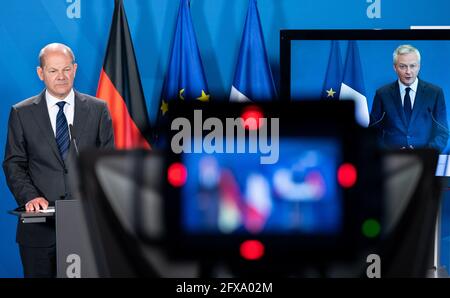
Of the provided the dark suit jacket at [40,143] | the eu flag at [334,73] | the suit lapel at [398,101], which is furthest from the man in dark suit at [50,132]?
the suit lapel at [398,101]

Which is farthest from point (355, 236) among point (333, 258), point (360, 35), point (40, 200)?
point (360, 35)

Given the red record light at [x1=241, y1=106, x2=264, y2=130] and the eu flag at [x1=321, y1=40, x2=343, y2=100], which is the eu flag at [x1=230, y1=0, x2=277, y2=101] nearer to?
the eu flag at [x1=321, y1=40, x2=343, y2=100]

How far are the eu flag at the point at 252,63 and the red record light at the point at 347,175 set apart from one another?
3.39 m

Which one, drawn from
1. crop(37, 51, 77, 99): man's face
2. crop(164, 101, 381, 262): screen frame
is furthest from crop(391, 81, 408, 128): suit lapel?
crop(164, 101, 381, 262): screen frame

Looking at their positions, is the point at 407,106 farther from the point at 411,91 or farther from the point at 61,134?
the point at 61,134

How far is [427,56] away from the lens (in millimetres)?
3797

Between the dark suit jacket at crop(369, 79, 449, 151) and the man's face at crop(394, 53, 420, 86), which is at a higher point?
the man's face at crop(394, 53, 420, 86)

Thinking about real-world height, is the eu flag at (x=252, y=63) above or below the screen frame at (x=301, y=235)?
above

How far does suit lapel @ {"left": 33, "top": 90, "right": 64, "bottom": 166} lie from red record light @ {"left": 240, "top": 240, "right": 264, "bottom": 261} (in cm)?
266

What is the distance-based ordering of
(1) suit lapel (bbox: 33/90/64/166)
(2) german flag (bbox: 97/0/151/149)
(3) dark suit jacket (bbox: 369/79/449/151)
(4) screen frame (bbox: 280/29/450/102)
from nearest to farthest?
(1) suit lapel (bbox: 33/90/64/166) < (3) dark suit jacket (bbox: 369/79/449/151) < (4) screen frame (bbox: 280/29/450/102) < (2) german flag (bbox: 97/0/151/149)

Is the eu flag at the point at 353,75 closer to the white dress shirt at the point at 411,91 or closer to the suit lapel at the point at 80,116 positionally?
the white dress shirt at the point at 411,91

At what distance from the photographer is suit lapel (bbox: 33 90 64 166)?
3.09 metres

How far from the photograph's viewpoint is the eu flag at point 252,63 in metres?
3.93
